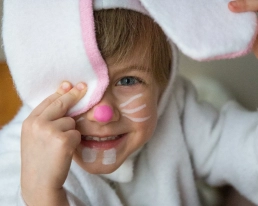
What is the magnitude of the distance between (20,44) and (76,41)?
4.4 inches

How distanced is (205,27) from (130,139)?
0.88 feet

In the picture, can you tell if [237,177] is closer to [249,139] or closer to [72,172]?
[249,139]

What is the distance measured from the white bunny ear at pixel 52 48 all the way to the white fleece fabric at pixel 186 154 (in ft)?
0.66

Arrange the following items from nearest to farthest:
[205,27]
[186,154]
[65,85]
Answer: [205,27] < [65,85] < [186,154]

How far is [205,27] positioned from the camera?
0.55m

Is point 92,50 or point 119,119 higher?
point 92,50

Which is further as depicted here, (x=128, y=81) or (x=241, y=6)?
(x=128, y=81)

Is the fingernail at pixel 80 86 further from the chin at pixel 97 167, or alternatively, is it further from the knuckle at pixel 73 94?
the chin at pixel 97 167

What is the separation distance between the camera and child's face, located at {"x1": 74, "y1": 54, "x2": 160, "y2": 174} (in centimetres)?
65

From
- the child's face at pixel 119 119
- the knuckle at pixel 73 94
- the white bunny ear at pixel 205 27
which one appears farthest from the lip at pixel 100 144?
the white bunny ear at pixel 205 27

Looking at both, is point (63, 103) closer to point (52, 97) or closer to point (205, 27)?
point (52, 97)

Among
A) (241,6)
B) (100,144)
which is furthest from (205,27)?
(100,144)

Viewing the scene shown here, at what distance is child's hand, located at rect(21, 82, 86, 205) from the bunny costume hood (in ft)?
0.07

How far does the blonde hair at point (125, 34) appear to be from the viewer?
2.04ft
